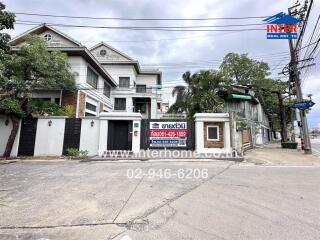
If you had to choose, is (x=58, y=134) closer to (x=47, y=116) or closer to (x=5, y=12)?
(x=47, y=116)

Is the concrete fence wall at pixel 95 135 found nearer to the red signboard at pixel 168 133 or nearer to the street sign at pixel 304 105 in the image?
the red signboard at pixel 168 133

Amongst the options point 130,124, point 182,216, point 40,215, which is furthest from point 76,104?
point 182,216

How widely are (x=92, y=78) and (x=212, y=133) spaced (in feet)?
38.8

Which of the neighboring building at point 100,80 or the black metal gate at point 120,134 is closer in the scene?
the black metal gate at point 120,134

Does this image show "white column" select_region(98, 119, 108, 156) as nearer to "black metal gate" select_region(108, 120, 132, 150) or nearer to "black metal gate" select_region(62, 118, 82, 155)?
"black metal gate" select_region(108, 120, 132, 150)

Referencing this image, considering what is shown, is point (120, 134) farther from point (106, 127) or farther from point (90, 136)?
point (90, 136)

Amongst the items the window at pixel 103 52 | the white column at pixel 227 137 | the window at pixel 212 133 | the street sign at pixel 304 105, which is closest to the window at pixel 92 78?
the window at pixel 103 52

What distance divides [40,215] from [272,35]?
45.5ft

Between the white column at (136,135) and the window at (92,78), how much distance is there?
7.28 meters

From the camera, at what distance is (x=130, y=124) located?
13445mm

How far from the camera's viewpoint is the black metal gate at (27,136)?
12859mm

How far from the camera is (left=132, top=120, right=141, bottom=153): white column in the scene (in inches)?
514

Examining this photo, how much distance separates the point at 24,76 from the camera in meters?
13.1

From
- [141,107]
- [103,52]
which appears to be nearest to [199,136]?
[141,107]
